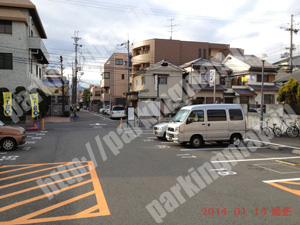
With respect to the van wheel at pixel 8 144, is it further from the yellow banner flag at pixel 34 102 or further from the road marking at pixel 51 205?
the yellow banner flag at pixel 34 102

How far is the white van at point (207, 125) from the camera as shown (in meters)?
12.2

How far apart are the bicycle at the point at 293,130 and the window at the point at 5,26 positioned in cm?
2892

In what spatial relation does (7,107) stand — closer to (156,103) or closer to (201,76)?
(156,103)

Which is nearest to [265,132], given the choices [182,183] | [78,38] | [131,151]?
[131,151]

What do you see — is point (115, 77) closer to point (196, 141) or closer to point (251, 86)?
point (251, 86)

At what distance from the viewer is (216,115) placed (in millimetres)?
12578

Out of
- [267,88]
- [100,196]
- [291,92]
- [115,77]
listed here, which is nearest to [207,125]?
[100,196]

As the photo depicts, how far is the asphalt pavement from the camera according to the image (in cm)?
471

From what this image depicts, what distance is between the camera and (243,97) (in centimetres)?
3816

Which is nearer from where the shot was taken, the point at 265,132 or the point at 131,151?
the point at 131,151

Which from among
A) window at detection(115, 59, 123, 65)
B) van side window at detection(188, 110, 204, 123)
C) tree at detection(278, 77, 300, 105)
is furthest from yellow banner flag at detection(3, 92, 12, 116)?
window at detection(115, 59, 123, 65)

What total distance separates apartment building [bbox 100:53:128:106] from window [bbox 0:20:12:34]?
36529 mm

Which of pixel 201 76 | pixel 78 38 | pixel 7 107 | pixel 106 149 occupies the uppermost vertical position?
pixel 78 38

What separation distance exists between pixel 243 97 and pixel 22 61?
1234 inches
